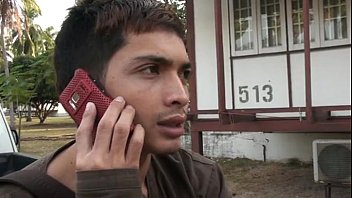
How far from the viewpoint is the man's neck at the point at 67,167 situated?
176cm

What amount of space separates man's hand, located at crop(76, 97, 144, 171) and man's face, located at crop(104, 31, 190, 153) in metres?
0.07

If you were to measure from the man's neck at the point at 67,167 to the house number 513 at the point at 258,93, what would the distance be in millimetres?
9468

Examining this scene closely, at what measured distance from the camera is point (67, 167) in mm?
1804

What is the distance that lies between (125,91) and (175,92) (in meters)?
0.14

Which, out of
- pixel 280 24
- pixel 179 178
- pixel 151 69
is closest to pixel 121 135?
pixel 151 69

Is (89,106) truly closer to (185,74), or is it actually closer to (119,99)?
(119,99)

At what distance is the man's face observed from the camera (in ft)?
5.34

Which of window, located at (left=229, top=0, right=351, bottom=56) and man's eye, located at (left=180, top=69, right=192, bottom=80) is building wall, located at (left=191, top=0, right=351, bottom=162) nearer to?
window, located at (left=229, top=0, right=351, bottom=56)

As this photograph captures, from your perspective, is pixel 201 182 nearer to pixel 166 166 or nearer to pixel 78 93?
pixel 166 166

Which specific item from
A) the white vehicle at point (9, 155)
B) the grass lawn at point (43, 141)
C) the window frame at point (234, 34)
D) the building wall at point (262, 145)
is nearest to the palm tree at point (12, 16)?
the grass lawn at point (43, 141)

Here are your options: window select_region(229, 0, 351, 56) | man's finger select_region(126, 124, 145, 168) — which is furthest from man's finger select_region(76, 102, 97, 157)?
window select_region(229, 0, 351, 56)

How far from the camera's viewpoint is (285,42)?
11203mm

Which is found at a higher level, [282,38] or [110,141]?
[282,38]

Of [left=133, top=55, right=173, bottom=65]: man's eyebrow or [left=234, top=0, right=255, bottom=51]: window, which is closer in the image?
[left=133, top=55, right=173, bottom=65]: man's eyebrow
